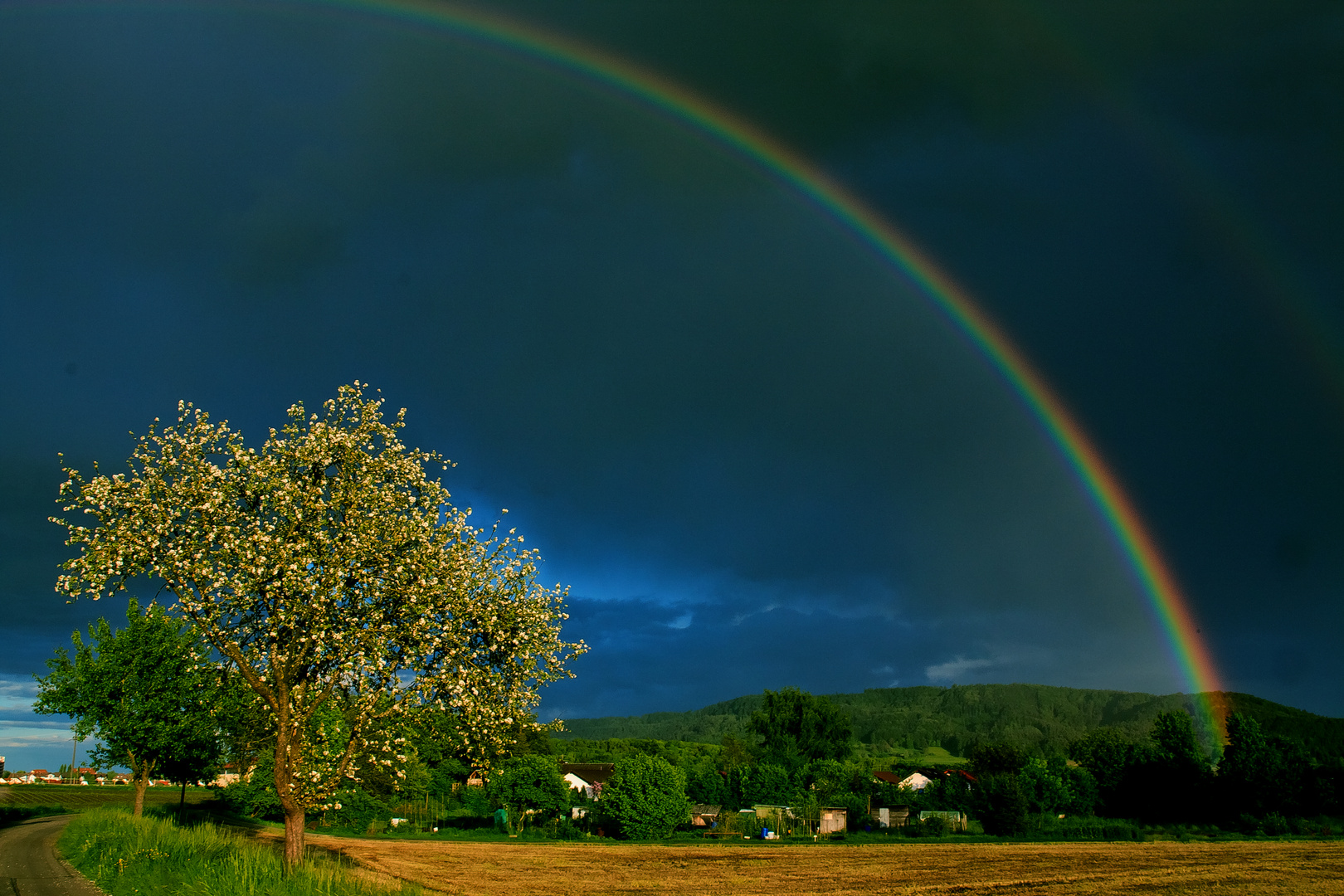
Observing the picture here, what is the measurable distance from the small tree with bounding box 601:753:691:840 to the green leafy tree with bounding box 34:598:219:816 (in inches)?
1574

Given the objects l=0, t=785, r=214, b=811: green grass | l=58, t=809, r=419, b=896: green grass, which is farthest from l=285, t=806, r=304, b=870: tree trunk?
l=0, t=785, r=214, b=811: green grass

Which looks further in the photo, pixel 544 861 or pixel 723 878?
pixel 544 861

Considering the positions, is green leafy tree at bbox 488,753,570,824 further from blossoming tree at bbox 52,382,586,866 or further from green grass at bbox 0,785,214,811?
blossoming tree at bbox 52,382,586,866

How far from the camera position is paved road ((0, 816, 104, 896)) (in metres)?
27.7

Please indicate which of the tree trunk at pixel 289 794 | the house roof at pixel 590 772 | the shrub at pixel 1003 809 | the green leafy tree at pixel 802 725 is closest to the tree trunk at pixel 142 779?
the tree trunk at pixel 289 794

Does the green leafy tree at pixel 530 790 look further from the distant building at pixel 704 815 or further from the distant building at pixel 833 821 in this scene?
the distant building at pixel 833 821

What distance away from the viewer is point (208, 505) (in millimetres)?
23344

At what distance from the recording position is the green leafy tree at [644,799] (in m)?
85.9

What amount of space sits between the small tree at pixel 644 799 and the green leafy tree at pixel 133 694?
40.0 m

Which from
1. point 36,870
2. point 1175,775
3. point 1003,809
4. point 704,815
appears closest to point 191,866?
point 36,870

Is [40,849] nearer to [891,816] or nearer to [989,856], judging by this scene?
[989,856]

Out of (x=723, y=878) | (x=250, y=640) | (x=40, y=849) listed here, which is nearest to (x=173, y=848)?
(x=250, y=640)

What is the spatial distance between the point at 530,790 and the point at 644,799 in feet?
53.6

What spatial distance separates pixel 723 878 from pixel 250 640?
33562mm
